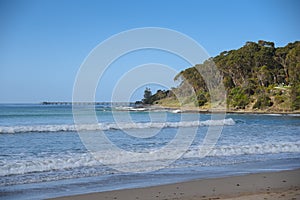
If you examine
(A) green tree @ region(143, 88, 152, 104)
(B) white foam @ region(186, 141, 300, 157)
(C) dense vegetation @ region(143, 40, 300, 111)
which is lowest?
(B) white foam @ region(186, 141, 300, 157)

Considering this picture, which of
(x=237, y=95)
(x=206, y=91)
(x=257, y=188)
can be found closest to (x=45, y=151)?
(x=257, y=188)

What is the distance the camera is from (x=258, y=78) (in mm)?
76875

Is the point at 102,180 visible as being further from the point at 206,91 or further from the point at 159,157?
the point at 206,91

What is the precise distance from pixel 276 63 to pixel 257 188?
73.0 meters

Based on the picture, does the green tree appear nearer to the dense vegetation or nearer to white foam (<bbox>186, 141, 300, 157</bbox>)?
the dense vegetation

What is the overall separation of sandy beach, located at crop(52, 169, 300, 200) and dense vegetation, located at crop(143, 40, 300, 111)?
5614 cm

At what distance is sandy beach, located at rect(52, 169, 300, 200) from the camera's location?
7.04 metres

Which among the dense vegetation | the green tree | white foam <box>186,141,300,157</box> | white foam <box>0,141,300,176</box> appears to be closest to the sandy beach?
white foam <box>0,141,300,176</box>

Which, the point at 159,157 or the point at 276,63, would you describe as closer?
the point at 159,157

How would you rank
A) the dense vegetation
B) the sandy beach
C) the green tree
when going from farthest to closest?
the dense vegetation → the green tree → the sandy beach

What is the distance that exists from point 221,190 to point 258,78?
72.1 m

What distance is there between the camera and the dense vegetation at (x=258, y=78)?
68.5 m

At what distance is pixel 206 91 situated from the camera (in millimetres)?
80875

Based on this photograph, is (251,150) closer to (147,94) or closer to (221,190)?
(221,190)
